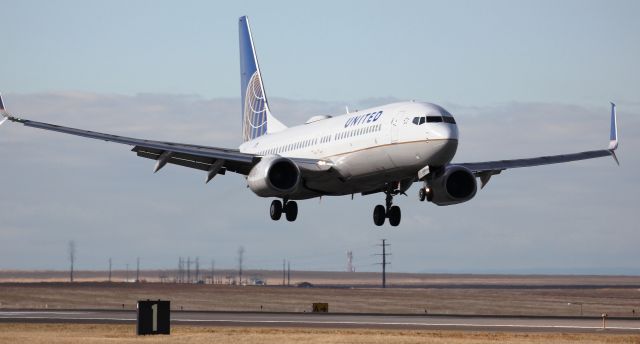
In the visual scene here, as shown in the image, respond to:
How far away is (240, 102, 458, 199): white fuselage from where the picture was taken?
60.1 meters

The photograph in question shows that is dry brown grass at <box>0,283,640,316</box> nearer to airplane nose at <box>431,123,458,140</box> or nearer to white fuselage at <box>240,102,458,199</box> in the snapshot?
white fuselage at <box>240,102,458,199</box>

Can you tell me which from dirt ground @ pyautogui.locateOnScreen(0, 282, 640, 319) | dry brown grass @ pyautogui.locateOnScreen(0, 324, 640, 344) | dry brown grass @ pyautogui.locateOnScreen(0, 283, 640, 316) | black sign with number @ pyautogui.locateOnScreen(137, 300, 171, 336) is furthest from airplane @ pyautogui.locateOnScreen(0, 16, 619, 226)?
dry brown grass @ pyautogui.locateOnScreen(0, 283, 640, 316)

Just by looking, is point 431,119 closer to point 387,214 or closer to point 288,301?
point 387,214

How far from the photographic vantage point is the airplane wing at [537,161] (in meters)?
72.3

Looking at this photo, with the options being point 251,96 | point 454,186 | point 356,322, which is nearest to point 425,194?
point 454,186

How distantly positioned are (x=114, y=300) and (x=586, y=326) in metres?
59.9

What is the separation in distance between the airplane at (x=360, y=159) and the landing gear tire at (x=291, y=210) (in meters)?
0.06

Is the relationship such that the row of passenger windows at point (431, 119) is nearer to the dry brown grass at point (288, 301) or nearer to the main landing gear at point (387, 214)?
the main landing gear at point (387, 214)

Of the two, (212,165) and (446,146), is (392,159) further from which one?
(212,165)

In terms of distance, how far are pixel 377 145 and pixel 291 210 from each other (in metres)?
12.7

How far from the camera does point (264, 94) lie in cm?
9575

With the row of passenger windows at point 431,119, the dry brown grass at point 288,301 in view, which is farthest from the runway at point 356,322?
the dry brown grass at point 288,301

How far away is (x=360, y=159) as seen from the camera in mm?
64625

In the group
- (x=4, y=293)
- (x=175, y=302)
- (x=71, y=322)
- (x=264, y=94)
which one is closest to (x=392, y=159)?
(x=71, y=322)
